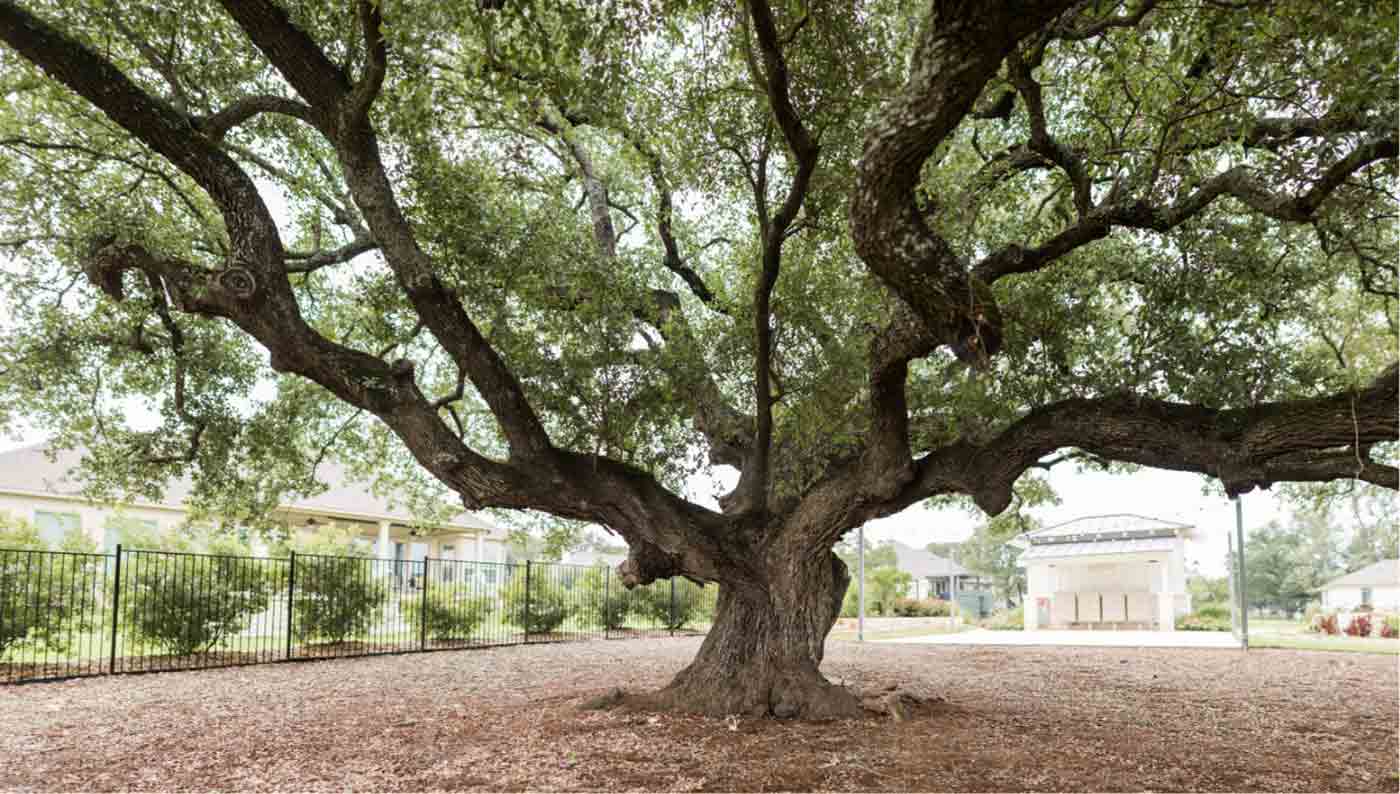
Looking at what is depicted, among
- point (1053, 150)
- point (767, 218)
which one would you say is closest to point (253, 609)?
point (767, 218)

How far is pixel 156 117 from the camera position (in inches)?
236

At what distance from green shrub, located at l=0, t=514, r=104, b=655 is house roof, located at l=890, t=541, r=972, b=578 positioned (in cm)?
3736

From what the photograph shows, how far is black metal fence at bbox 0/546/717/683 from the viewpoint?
11422 millimetres

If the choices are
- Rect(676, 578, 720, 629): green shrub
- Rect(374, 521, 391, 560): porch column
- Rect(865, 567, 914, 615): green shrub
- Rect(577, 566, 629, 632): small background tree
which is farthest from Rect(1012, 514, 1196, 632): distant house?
Rect(374, 521, 391, 560): porch column

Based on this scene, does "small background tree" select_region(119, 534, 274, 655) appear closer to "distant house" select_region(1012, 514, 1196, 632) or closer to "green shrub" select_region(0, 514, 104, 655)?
"green shrub" select_region(0, 514, 104, 655)

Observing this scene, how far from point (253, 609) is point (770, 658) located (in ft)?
33.3

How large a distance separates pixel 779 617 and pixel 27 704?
7.54 m

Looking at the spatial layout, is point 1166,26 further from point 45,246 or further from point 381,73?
point 45,246

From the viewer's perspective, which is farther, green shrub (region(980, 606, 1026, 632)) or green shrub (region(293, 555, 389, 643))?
green shrub (region(980, 606, 1026, 632))

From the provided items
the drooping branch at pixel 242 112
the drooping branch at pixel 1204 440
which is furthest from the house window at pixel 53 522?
the drooping branch at pixel 1204 440

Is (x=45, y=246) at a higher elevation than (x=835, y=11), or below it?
below

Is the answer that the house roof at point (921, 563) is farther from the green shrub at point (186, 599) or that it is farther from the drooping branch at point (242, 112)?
the drooping branch at point (242, 112)

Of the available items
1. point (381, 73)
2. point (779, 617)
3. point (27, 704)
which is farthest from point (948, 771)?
point (27, 704)

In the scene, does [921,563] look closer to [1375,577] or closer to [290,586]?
[1375,577]
